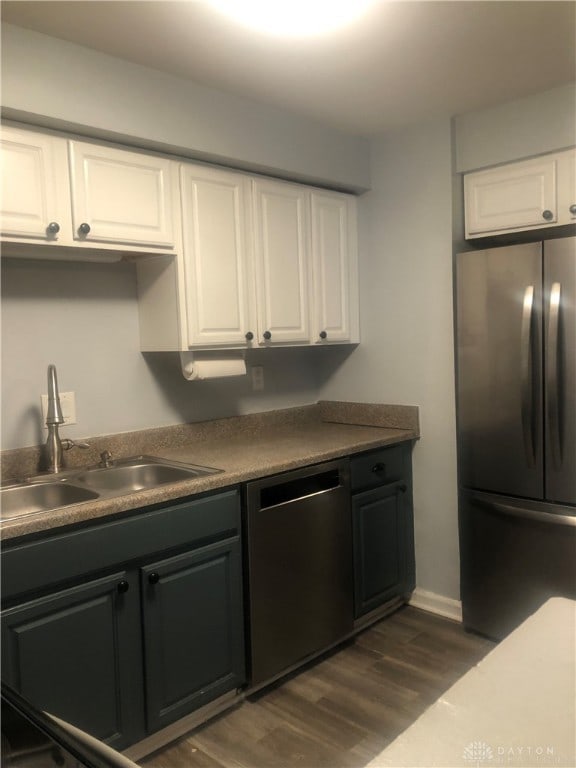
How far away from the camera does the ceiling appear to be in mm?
1845

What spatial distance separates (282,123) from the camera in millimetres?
2670

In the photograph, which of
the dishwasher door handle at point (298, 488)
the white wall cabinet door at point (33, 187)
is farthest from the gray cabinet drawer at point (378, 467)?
the white wall cabinet door at point (33, 187)

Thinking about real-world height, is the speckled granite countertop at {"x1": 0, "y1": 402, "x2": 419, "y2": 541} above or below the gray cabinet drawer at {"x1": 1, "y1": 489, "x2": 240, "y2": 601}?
above

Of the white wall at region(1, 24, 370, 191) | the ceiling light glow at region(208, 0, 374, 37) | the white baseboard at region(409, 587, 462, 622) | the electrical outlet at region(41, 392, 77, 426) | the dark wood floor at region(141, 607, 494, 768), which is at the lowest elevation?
the dark wood floor at region(141, 607, 494, 768)

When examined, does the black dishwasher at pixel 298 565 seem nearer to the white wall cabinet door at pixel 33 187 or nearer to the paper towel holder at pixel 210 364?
the paper towel holder at pixel 210 364

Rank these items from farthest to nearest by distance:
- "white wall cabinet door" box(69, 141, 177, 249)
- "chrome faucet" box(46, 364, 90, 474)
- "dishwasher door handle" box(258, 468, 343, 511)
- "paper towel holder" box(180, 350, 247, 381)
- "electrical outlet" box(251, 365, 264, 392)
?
"electrical outlet" box(251, 365, 264, 392), "paper towel holder" box(180, 350, 247, 381), "dishwasher door handle" box(258, 468, 343, 511), "chrome faucet" box(46, 364, 90, 474), "white wall cabinet door" box(69, 141, 177, 249)

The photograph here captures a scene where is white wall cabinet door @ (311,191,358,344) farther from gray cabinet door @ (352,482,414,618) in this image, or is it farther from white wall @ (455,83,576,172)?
gray cabinet door @ (352,482,414,618)

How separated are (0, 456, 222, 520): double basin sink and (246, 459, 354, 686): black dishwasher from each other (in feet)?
1.04

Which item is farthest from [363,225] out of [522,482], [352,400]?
[522,482]

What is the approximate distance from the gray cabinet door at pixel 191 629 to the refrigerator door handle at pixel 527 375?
1.27 meters

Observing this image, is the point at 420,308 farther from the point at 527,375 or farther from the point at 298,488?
the point at 298,488

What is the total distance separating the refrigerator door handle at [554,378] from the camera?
2422 mm

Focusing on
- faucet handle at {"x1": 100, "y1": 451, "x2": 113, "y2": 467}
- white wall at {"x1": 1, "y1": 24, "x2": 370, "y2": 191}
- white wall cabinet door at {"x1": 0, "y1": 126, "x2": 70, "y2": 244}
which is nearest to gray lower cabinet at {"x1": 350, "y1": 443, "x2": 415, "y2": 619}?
faucet handle at {"x1": 100, "y1": 451, "x2": 113, "y2": 467}

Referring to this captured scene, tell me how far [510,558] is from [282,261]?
166 cm
